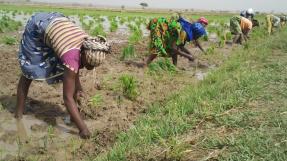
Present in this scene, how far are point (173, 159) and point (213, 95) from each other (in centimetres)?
205

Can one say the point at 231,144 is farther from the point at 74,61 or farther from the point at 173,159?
the point at 74,61

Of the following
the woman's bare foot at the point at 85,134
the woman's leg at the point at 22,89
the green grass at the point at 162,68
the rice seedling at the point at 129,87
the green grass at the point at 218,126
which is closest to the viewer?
the green grass at the point at 218,126

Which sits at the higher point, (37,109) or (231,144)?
(231,144)

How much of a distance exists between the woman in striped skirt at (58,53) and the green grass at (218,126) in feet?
2.35

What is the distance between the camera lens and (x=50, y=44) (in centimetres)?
398

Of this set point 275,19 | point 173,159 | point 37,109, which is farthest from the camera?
point 275,19

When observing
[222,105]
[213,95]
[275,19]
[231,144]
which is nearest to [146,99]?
[213,95]

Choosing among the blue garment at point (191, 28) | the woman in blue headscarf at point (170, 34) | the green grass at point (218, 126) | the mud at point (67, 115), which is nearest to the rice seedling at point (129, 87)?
the mud at point (67, 115)

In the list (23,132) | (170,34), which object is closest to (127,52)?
(170,34)

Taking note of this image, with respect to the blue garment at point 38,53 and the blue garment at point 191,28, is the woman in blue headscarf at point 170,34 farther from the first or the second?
the blue garment at point 38,53

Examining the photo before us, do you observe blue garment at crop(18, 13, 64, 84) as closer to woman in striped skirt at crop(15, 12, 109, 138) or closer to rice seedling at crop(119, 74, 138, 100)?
woman in striped skirt at crop(15, 12, 109, 138)

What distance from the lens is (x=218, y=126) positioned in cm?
379

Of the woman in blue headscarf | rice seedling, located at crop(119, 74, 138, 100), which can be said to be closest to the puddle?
rice seedling, located at crop(119, 74, 138, 100)

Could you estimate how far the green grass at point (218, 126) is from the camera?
3111 mm
